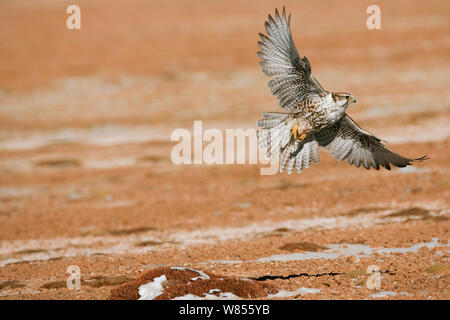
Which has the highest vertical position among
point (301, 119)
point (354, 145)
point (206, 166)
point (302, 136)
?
point (301, 119)

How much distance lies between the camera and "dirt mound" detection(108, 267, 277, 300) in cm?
907

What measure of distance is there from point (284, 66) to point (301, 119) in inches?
34.2

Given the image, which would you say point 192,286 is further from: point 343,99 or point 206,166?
point 206,166

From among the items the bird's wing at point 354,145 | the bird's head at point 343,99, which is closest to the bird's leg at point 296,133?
the bird's wing at point 354,145

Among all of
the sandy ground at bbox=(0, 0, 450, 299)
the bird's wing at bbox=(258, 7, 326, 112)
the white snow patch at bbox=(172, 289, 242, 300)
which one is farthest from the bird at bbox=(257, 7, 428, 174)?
the white snow patch at bbox=(172, 289, 242, 300)

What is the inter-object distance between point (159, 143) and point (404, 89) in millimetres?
11880

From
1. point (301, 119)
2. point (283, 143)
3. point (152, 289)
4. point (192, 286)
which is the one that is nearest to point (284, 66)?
point (301, 119)

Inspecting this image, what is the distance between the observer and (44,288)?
10633 mm

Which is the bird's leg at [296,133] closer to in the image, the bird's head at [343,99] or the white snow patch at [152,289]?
the bird's head at [343,99]

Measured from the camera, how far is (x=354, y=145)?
1088cm

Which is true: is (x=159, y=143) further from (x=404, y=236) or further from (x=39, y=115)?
(x=404, y=236)

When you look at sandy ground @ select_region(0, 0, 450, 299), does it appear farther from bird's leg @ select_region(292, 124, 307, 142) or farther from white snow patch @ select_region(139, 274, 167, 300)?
bird's leg @ select_region(292, 124, 307, 142)

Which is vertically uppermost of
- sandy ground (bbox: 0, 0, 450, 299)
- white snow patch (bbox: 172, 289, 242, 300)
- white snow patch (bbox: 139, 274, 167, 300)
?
sandy ground (bbox: 0, 0, 450, 299)
